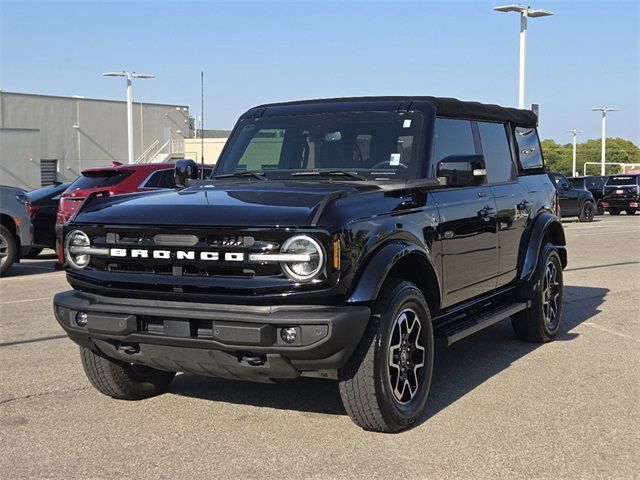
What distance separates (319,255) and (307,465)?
107cm

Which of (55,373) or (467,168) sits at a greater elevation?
(467,168)

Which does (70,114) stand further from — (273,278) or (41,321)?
(273,278)

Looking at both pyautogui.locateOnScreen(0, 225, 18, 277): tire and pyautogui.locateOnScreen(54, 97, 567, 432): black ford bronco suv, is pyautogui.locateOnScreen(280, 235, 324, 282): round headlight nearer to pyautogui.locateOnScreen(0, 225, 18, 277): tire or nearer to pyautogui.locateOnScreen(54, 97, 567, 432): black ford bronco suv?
pyautogui.locateOnScreen(54, 97, 567, 432): black ford bronco suv

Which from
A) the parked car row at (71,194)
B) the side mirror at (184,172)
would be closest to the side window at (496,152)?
the side mirror at (184,172)

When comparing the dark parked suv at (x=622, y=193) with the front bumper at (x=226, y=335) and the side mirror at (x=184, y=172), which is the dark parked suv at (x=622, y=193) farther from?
the front bumper at (x=226, y=335)

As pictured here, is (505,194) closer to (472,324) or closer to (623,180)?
(472,324)

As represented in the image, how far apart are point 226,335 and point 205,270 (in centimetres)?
39

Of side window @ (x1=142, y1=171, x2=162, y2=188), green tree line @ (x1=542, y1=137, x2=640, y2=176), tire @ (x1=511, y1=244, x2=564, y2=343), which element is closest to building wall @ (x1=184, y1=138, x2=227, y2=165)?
side window @ (x1=142, y1=171, x2=162, y2=188)

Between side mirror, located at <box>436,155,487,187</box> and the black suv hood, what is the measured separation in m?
0.61

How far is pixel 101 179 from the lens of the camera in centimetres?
1290

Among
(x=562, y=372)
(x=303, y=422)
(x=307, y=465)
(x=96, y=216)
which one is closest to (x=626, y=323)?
(x=562, y=372)

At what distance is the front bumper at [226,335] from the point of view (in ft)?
13.5

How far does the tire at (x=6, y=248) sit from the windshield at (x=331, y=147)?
7184 millimetres

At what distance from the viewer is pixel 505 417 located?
4984 millimetres
